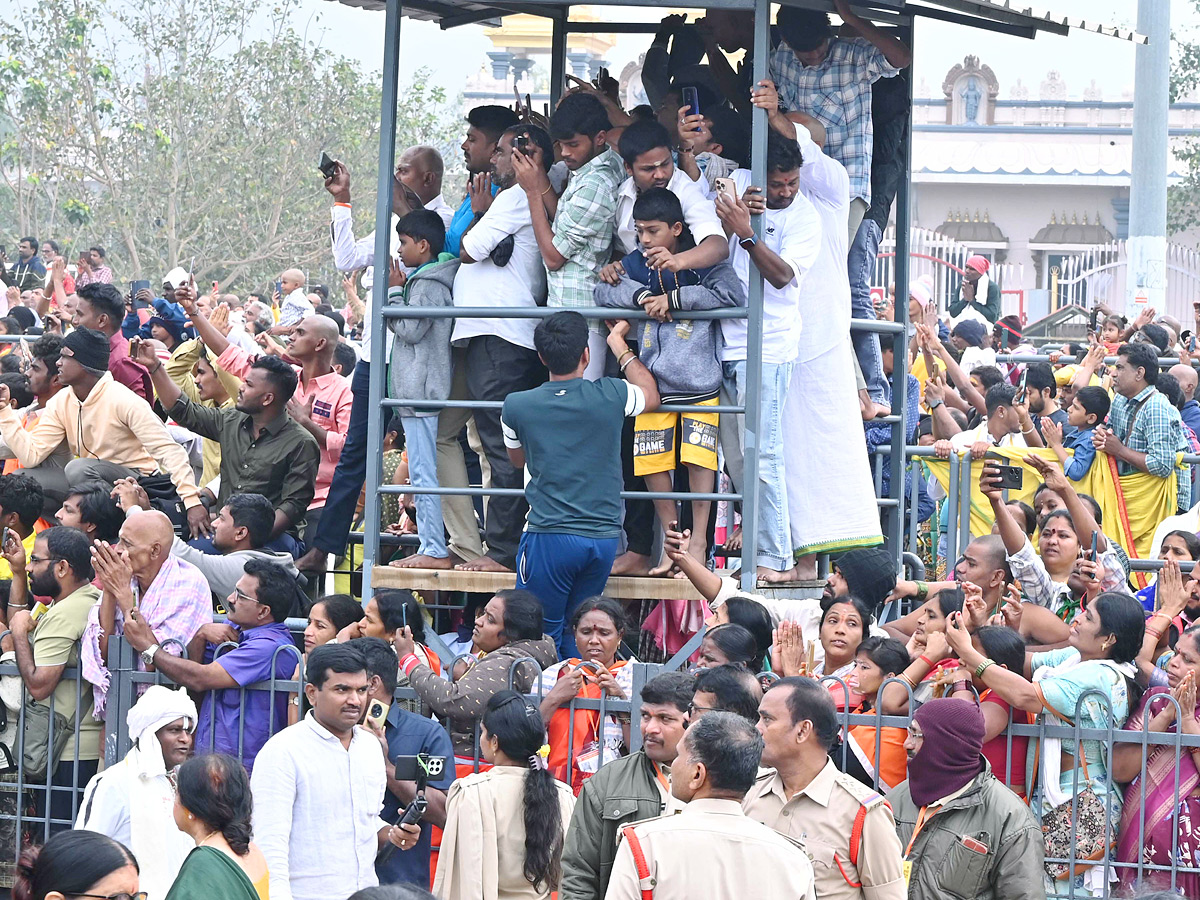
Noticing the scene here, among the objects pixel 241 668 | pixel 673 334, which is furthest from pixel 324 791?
pixel 673 334

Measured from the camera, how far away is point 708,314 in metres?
7.61

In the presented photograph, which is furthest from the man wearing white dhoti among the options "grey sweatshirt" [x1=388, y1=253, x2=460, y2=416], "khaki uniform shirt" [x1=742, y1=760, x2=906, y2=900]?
"khaki uniform shirt" [x1=742, y1=760, x2=906, y2=900]

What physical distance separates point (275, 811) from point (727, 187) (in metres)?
3.27

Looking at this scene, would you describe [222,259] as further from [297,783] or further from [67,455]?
[297,783]

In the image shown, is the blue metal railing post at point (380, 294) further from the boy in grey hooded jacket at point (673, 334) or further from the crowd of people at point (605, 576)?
the boy in grey hooded jacket at point (673, 334)

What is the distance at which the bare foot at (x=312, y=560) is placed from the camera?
8.69m

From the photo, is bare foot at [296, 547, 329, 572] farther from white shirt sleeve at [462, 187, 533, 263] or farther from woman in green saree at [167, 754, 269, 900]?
woman in green saree at [167, 754, 269, 900]

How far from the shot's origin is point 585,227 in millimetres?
7824

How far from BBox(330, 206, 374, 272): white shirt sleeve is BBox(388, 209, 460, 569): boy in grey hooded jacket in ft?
2.19

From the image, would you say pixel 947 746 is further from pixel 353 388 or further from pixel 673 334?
pixel 353 388

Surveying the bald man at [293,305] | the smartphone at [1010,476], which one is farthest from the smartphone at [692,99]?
the bald man at [293,305]

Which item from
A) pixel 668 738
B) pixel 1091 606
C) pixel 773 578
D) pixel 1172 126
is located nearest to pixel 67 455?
pixel 773 578

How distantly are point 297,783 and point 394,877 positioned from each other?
0.75 m

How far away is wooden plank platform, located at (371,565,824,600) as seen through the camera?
783cm
